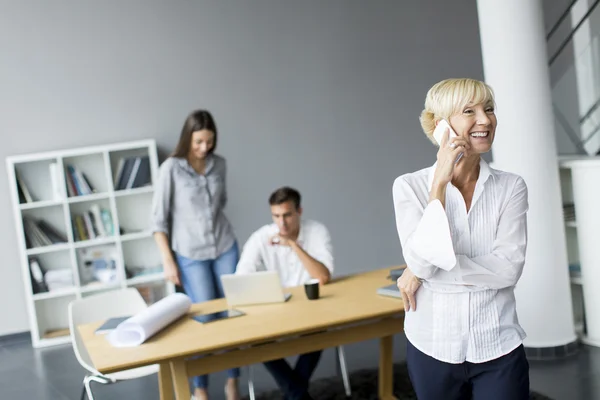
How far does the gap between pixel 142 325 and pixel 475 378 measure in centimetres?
170

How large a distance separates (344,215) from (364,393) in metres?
3.37

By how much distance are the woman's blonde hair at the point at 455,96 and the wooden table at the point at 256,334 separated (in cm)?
157

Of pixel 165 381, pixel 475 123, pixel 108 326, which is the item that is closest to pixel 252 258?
pixel 165 381

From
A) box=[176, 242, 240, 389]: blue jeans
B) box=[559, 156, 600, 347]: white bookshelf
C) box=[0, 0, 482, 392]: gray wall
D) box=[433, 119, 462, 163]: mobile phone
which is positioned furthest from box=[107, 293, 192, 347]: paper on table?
box=[0, 0, 482, 392]: gray wall

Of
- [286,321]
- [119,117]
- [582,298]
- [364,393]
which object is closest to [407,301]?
[286,321]

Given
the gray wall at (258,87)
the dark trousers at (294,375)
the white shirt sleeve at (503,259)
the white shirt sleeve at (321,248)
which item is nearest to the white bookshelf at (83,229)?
the gray wall at (258,87)

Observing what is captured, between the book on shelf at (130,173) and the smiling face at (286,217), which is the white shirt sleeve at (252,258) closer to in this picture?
the smiling face at (286,217)

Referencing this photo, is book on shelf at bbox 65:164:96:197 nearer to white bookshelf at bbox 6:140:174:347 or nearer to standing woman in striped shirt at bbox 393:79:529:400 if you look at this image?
white bookshelf at bbox 6:140:174:347

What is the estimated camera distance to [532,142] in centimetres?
515

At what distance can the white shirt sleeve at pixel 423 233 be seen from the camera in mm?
2301

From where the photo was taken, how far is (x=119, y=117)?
730cm

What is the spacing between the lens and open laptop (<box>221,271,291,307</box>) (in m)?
4.11

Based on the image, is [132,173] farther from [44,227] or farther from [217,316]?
[217,316]

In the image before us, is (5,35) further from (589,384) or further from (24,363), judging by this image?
(589,384)
